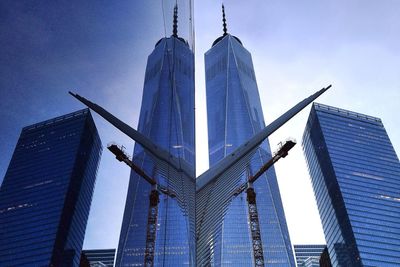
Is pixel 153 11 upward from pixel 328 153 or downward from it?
downward

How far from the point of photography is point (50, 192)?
11506 centimetres

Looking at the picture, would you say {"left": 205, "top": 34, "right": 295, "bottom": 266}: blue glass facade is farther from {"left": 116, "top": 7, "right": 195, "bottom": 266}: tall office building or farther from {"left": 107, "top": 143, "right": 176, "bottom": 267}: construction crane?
{"left": 107, "top": 143, "right": 176, "bottom": 267}: construction crane

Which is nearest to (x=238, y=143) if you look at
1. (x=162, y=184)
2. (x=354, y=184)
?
(x=354, y=184)

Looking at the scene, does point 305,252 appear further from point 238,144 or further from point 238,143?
point 238,144

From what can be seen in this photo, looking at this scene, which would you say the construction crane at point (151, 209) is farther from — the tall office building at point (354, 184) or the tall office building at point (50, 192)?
the tall office building at point (354, 184)

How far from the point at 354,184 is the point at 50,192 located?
279ft

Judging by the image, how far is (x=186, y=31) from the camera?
19547 mm

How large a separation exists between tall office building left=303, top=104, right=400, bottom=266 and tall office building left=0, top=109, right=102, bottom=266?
236 feet

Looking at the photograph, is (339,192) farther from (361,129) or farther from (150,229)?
(150,229)

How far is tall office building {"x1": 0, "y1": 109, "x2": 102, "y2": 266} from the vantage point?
102m

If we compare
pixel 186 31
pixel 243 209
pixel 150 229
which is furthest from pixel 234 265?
pixel 186 31

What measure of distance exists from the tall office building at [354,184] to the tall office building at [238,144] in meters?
14.6

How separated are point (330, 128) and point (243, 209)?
37.9m

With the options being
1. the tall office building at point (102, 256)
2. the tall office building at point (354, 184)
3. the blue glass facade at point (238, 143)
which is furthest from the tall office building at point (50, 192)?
the tall office building at point (354, 184)
